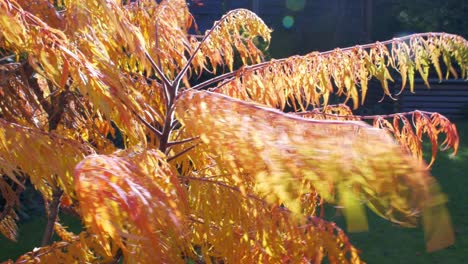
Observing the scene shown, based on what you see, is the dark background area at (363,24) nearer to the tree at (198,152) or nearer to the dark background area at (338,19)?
the dark background area at (338,19)

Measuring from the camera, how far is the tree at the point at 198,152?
1206mm

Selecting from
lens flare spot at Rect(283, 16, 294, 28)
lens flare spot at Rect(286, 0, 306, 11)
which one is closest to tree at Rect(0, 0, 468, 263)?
lens flare spot at Rect(283, 16, 294, 28)

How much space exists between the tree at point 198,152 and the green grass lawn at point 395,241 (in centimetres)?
307

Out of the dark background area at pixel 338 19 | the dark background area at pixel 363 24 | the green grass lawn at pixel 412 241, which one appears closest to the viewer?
the green grass lawn at pixel 412 241

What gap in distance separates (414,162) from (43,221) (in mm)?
6264

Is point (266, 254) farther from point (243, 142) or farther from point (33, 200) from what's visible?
point (33, 200)

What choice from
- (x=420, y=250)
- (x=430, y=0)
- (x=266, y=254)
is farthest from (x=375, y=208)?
(x=430, y=0)

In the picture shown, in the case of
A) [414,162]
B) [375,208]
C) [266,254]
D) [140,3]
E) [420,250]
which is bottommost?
[420,250]

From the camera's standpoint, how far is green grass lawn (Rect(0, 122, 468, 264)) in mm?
5766

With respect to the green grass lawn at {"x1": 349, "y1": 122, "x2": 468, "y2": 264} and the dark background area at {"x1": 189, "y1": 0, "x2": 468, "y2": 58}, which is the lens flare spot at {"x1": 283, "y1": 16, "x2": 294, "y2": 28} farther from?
the green grass lawn at {"x1": 349, "y1": 122, "x2": 468, "y2": 264}

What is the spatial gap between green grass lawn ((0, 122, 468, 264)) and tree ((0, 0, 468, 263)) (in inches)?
121

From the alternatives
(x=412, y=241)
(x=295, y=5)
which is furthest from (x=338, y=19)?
(x=412, y=241)

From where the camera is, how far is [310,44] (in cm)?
1333

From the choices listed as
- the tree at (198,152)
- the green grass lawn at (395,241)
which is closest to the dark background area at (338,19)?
the green grass lawn at (395,241)
